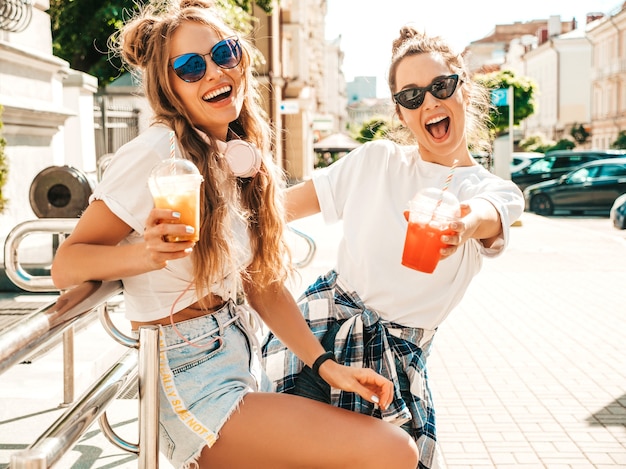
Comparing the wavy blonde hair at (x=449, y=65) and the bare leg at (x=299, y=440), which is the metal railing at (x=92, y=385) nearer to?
the bare leg at (x=299, y=440)

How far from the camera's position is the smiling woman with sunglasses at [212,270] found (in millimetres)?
1788

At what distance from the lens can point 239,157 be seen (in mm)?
2088

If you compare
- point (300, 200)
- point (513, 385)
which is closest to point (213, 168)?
point (300, 200)

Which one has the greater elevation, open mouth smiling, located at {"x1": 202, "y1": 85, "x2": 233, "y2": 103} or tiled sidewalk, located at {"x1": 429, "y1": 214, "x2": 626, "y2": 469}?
Answer: open mouth smiling, located at {"x1": 202, "y1": 85, "x2": 233, "y2": 103}

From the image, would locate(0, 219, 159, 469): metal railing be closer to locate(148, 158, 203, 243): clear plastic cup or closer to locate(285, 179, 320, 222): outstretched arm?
locate(148, 158, 203, 243): clear plastic cup

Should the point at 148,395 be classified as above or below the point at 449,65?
below

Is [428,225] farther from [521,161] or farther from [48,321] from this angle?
[521,161]

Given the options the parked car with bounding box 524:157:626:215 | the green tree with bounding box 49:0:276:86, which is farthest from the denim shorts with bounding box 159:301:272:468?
the parked car with bounding box 524:157:626:215

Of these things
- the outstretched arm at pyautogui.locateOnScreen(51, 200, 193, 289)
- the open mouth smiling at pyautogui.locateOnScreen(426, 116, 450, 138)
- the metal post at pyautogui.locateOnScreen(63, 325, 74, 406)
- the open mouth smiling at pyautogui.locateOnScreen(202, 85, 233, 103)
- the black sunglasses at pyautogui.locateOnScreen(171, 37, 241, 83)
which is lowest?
the metal post at pyautogui.locateOnScreen(63, 325, 74, 406)

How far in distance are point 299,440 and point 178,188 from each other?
0.66m

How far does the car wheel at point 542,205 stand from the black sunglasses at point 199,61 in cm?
2042

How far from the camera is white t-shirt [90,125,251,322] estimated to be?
1822 mm

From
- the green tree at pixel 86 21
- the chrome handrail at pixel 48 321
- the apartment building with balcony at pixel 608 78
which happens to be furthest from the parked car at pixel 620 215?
the apartment building with balcony at pixel 608 78

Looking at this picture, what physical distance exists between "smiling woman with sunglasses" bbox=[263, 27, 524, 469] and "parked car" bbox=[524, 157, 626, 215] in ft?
65.0
